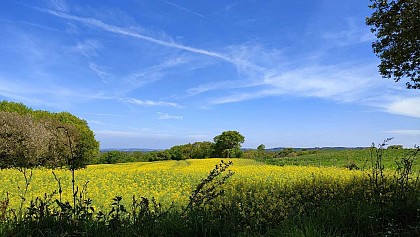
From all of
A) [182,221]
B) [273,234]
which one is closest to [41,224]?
[182,221]

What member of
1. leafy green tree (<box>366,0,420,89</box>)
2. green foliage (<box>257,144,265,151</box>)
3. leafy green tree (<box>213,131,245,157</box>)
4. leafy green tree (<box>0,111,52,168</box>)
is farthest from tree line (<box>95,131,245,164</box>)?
leafy green tree (<box>366,0,420,89</box>)

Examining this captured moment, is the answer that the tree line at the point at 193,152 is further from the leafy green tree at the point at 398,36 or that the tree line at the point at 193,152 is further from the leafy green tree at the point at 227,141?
the leafy green tree at the point at 398,36

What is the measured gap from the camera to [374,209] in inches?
190

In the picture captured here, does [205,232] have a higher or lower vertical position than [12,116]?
lower

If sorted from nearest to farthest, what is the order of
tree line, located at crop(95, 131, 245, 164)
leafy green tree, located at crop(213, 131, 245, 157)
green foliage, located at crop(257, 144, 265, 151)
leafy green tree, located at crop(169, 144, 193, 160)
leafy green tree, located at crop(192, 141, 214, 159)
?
green foliage, located at crop(257, 144, 265, 151) < tree line, located at crop(95, 131, 245, 164) < leafy green tree, located at crop(213, 131, 245, 157) < leafy green tree, located at crop(169, 144, 193, 160) < leafy green tree, located at crop(192, 141, 214, 159)

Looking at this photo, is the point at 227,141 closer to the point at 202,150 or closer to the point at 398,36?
the point at 202,150

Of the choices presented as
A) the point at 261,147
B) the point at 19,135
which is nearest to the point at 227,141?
the point at 261,147

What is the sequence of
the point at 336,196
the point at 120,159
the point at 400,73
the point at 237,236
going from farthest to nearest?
the point at 120,159
the point at 400,73
the point at 336,196
the point at 237,236

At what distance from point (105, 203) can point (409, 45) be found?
41.9 ft

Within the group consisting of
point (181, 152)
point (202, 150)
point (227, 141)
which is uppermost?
point (227, 141)

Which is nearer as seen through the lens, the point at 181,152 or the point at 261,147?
the point at 261,147

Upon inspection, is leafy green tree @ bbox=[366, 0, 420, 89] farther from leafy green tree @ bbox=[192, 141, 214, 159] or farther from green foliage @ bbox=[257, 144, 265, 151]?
leafy green tree @ bbox=[192, 141, 214, 159]

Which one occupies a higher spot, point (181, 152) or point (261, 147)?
point (261, 147)

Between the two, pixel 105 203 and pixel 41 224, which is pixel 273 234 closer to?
pixel 41 224
